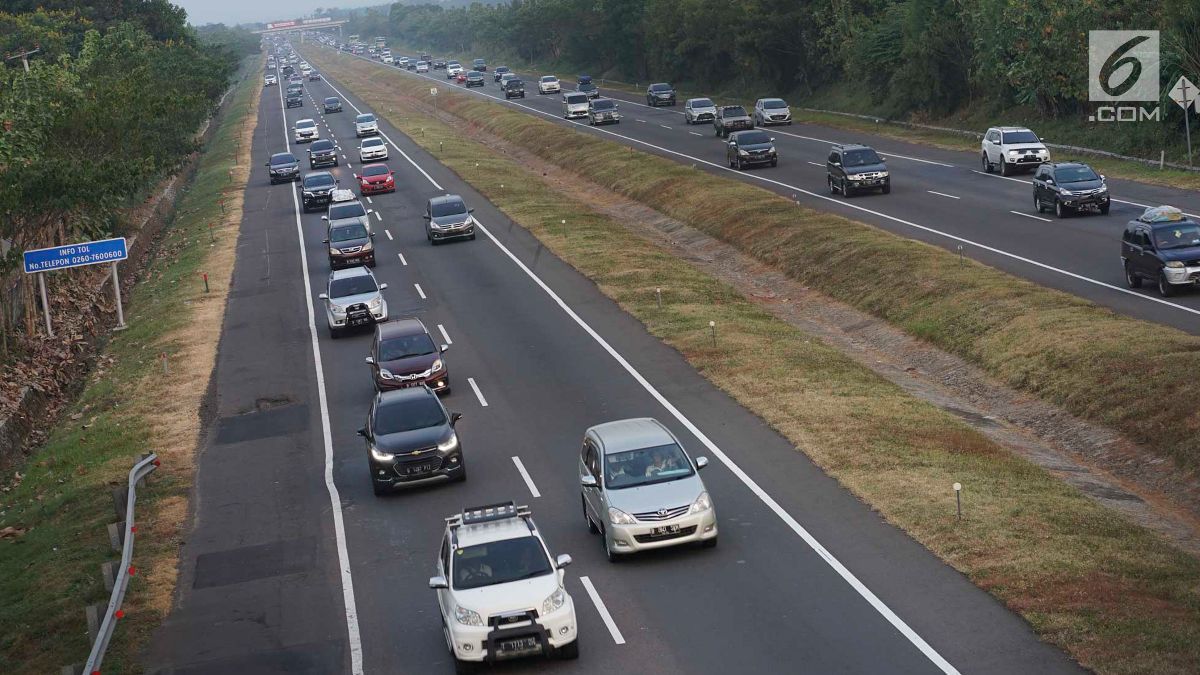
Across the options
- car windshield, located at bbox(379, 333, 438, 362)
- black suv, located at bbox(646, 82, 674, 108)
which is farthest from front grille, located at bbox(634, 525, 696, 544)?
black suv, located at bbox(646, 82, 674, 108)

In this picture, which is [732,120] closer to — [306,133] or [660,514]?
[306,133]

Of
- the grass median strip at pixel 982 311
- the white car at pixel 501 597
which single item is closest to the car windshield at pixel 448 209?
the grass median strip at pixel 982 311

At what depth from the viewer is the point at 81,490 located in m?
26.8

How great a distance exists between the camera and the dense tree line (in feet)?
206

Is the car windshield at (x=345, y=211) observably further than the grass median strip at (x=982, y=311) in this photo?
Yes

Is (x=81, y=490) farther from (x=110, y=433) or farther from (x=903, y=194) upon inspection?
(x=903, y=194)

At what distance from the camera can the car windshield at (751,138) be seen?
6538 centimetres

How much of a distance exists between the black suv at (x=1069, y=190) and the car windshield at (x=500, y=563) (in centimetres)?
3225

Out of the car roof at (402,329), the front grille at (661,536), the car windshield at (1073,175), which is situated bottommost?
the front grille at (661,536)

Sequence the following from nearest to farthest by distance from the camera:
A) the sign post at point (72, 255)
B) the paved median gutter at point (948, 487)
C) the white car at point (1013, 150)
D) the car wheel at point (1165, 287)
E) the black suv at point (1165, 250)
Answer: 1. the paved median gutter at point (948, 487)
2. the black suv at point (1165, 250)
3. the car wheel at point (1165, 287)
4. the sign post at point (72, 255)
5. the white car at point (1013, 150)

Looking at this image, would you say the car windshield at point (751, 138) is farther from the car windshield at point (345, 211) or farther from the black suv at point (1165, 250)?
the black suv at point (1165, 250)

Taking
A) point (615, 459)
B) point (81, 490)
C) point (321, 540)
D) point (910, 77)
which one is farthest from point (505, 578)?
point (910, 77)

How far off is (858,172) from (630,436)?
36211mm

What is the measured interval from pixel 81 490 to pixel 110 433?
4.54 metres
